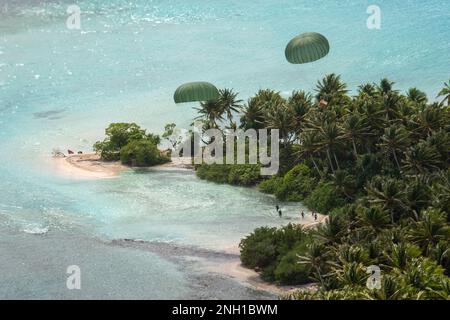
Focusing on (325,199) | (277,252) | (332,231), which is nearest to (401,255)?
(332,231)

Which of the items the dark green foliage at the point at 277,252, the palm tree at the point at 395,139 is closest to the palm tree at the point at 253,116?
the palm tree at the point at 395,139

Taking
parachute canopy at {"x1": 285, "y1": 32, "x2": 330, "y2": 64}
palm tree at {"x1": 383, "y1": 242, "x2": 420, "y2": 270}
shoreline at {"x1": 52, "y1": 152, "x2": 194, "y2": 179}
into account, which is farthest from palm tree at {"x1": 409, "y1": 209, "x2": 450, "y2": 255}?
shoreline at {"x1": 52, "y1": 152, "x2": 194, "y2": 179}

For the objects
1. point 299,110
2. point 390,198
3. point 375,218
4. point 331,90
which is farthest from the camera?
point 331,90

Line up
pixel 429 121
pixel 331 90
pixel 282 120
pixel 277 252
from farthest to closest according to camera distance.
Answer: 1. pixel 331 90
2. pixel 282 120
3. pixel 429 121
4. pixel 277 252

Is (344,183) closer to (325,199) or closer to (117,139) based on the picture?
(325,199)

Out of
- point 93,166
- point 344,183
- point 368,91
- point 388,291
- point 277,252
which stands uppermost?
point 368,91

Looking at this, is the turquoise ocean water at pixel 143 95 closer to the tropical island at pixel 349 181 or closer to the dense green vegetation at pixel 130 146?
the dense green vegetation at pixel 130 146
